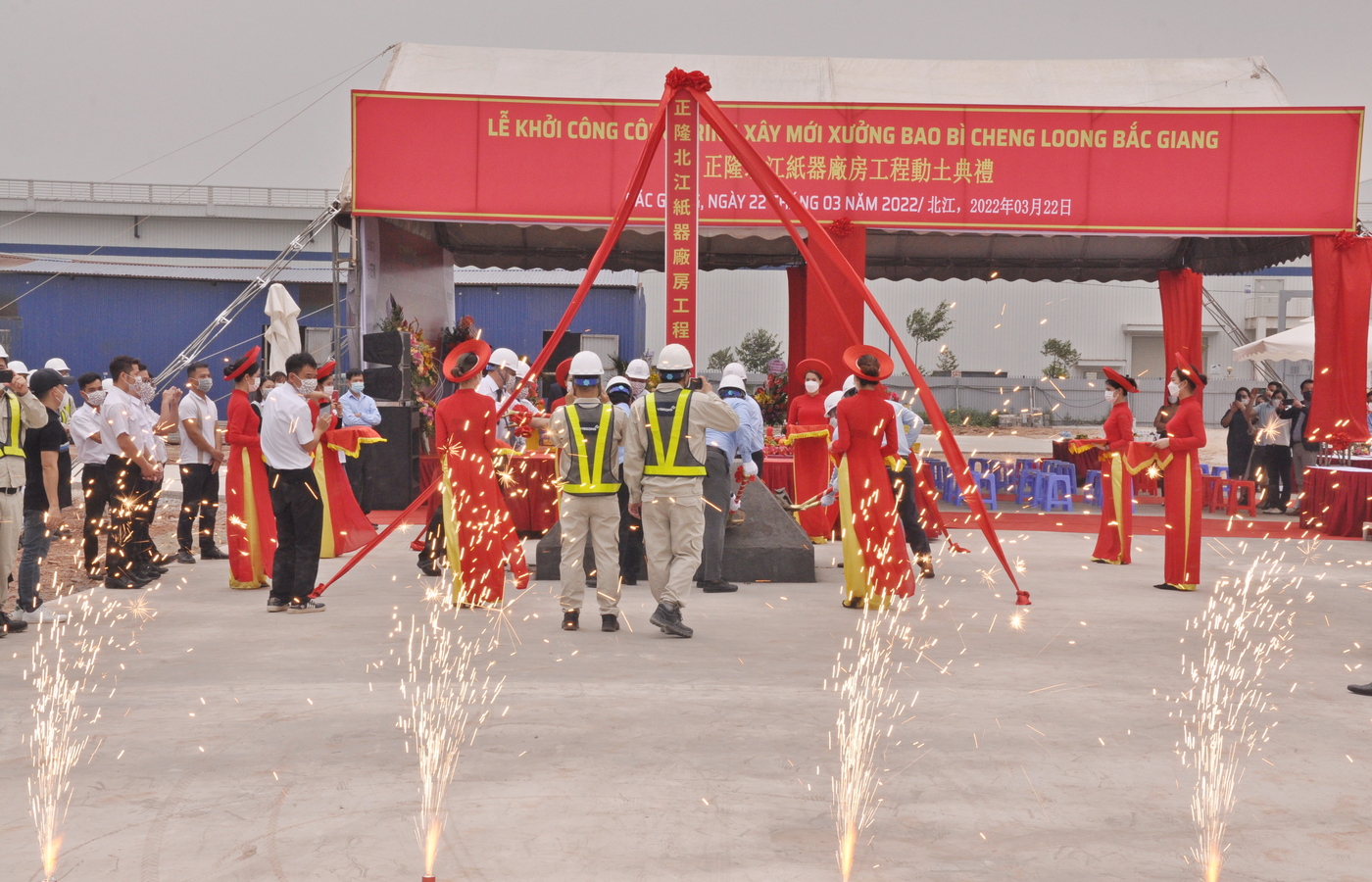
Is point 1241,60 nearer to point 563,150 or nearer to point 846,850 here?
point 563,150

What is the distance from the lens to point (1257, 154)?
1403 centimetres

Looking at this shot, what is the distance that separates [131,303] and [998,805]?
2968 centimetres

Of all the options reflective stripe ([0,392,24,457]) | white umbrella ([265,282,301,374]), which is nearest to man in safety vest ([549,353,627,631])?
reflective stripe ([0,392,24,457])

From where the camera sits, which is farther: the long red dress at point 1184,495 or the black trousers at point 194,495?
the black trousers at point 194,495

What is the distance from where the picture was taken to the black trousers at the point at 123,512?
8.12 meters

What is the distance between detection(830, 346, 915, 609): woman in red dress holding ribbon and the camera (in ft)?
25.1

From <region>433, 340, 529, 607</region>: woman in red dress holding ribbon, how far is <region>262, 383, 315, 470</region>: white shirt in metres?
0.93

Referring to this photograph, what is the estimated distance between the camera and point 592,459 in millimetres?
6816

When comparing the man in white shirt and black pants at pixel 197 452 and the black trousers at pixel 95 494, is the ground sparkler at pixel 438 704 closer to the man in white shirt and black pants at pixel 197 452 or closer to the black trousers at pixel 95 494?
the black trousers at pixel 95 494

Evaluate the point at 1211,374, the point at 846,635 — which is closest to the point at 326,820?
the point at 846,635

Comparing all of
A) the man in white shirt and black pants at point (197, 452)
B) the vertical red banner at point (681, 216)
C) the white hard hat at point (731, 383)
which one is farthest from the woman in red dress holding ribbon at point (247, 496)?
the white hard hat at point (731, 383)

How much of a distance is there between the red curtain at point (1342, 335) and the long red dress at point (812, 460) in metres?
7.21

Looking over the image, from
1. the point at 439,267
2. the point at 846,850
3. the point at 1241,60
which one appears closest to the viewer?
the point at 846,850

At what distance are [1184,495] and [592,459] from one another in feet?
16.0
